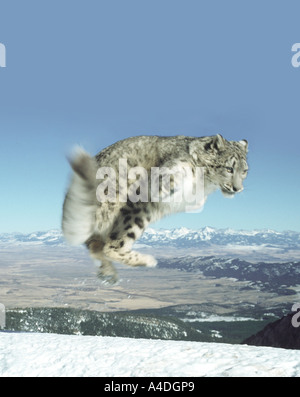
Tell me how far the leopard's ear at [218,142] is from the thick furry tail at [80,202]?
2486mm

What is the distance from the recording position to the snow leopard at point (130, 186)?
7.26 metres

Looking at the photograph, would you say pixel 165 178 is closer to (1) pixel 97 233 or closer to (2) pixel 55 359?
(1) pixel 97 233

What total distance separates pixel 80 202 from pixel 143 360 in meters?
8.54

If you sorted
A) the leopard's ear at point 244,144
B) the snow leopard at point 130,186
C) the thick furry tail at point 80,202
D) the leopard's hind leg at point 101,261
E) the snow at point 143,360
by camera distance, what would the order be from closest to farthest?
1. the thick furry tail at point 80,202
2. the snow leopard at point 130,186
3. the leopard's hind leg at point 101,261
4. the leopard's ear at point 244,144
5. the snow at point 143,360


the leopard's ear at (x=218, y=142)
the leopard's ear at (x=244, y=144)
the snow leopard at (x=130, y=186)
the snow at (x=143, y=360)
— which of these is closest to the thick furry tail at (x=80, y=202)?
the snow leopard at (x=130, y=186)

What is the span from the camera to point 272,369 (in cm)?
1220

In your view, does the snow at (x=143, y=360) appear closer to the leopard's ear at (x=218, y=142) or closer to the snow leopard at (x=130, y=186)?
the snow leopard at (x=130, y=186)

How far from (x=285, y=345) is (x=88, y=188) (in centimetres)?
2416

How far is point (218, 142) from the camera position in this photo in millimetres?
8148

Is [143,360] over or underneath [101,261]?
underneath

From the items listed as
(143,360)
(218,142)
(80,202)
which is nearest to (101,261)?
(80,202)

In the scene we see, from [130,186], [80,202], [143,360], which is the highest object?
[130,186]

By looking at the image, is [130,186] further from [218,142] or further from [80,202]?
[218,142]
